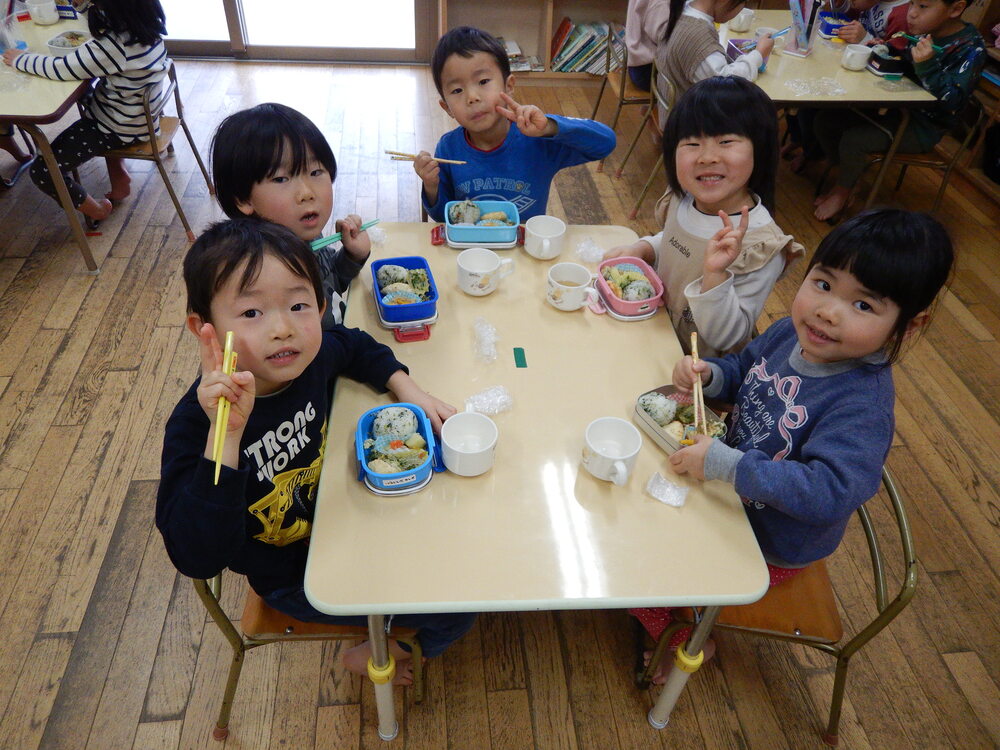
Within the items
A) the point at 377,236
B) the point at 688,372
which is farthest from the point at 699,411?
the point at 377,236

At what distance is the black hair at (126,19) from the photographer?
257 cm

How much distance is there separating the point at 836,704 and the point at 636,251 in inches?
47.7

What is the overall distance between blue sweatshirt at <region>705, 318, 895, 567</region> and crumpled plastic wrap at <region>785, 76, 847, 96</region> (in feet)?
6.42

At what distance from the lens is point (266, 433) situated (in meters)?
1.14

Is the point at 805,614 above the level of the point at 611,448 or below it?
below

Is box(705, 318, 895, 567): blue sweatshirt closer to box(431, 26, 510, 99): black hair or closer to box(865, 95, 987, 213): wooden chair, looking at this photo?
box(431, 26, 510, 99): black hair

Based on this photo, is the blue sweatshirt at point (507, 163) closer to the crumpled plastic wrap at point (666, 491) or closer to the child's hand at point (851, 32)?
the crumpled plastic wrap at point (666, 491)

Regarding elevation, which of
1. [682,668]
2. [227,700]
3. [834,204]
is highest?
[682,668]

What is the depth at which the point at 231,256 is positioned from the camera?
105 cm

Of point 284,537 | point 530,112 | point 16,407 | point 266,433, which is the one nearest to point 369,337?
point 266,433

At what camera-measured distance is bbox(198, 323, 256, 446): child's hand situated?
3.11 ft

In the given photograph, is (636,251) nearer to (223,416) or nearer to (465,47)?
(465,47)

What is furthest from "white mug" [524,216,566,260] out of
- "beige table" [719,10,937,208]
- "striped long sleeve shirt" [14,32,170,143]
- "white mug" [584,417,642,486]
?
"striped long sleeve shirt" [14,32,170,143]

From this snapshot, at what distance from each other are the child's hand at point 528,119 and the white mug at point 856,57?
202cm
